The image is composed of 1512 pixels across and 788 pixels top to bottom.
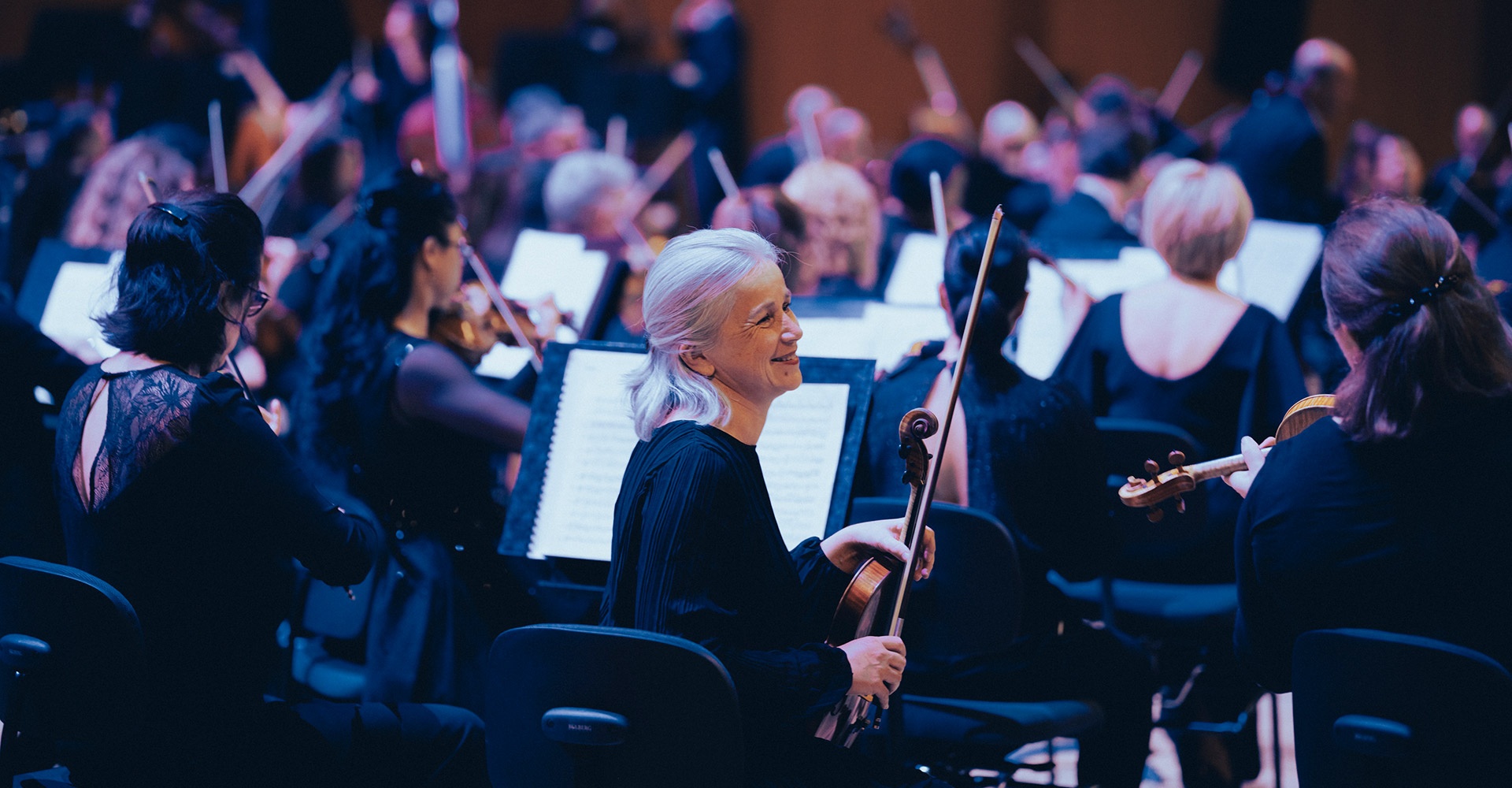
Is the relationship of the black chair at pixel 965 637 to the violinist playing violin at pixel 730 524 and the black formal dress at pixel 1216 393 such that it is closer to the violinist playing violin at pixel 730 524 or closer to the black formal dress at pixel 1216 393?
the violinist playing violin at pixel 730 524

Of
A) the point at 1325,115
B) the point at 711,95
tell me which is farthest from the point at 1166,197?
the point at 711,95

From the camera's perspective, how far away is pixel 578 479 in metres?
2.30

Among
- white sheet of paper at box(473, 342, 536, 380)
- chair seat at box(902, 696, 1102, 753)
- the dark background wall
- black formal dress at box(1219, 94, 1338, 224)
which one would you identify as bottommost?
chair seat at box(902, 696, 1102, 753)

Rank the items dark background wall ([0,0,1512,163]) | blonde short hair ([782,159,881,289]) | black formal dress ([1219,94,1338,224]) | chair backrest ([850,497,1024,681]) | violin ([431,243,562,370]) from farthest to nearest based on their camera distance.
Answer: dark background wall ([0,0,1512,163])
black formal dress ([1219,94,1338,224])
blonde short hair ([782,159,881,289])
violin ([431,243,562,370])
chair backrest ([850,497,1024,681])

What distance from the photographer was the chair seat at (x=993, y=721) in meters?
2.29

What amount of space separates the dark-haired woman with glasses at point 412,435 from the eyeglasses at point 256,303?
361 mm

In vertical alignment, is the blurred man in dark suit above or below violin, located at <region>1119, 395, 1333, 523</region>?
above

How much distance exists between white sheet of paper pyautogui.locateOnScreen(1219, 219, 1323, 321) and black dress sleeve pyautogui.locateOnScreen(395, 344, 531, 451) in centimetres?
232

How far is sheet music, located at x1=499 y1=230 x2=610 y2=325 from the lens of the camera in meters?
3.70

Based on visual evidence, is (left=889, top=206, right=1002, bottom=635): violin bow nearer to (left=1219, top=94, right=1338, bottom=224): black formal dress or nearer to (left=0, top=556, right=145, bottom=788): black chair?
(left=0, top=556, right=145, bottom=788): black chair

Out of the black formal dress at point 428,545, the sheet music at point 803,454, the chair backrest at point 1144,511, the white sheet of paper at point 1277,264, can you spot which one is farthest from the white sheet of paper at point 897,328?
the white sheet of paper at point 1277,264

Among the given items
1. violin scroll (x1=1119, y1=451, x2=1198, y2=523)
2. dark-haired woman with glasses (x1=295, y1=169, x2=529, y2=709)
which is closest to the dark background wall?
dark-haired woman with glasses (x1=295, y1=169, x2=529, y2=709)

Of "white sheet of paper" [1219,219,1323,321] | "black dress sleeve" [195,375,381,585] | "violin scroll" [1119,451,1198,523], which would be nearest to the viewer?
"black dress sleeve" [195,375,381,585]

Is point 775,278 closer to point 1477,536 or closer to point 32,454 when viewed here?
point 1477,536
